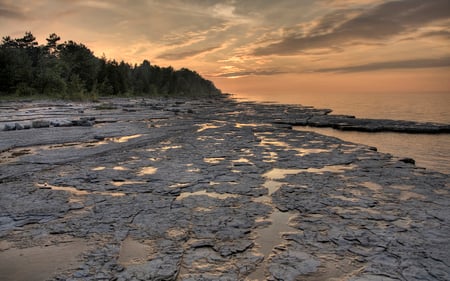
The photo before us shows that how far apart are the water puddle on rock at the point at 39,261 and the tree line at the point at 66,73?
5100 centimetres

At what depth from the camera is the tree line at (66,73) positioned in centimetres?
5081

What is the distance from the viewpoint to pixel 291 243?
5.14 m

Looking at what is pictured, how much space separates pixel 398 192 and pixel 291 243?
4.15 m

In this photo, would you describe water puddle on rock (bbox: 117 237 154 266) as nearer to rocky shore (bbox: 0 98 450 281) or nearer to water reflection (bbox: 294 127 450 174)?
rocky shore (bbox: 0 98 450 281)

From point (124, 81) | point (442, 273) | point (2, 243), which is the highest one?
point (124, 81)

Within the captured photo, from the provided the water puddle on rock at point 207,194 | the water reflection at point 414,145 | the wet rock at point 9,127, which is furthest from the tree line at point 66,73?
the water puddle on rock at point 207,194

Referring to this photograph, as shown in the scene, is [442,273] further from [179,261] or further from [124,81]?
[124,81]

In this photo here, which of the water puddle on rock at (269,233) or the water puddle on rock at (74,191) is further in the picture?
the water puddle on rock at (74,191)

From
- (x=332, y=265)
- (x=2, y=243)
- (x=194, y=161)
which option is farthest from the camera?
(x=194, y=161)

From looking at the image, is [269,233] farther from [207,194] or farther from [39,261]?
[39,261]

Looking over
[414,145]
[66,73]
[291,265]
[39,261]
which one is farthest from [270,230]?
[66,73]

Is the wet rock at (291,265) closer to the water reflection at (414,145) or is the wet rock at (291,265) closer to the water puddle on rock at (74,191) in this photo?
the water puddle on rock at (74,191)

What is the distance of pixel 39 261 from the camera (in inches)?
177

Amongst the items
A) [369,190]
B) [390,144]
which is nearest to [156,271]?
[369,190]
